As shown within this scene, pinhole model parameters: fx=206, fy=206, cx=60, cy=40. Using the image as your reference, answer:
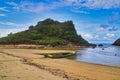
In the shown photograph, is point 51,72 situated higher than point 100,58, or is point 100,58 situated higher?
point 51,72

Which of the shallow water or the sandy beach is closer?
the sandy beach

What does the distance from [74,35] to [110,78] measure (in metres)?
156

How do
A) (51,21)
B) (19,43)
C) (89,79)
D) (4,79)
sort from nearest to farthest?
(4,79), (89,79), (19,43), (51,21)

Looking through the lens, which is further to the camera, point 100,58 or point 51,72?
point 100,58

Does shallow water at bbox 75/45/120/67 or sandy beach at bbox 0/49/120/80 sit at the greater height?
sandy beach at bbox 0/49/120/80

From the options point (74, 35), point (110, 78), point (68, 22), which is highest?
point (68, 22)

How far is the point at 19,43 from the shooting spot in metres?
118

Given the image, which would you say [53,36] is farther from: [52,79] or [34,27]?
[52,79]

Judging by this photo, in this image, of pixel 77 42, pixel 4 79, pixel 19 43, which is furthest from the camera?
pixel 77 42

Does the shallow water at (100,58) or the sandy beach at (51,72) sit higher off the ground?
the sandy beach at (51,72)

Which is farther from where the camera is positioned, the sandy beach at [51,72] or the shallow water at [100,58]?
the shallow water at [100,58]

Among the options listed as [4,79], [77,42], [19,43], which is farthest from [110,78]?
[77,42]

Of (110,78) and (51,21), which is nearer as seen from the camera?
(110,78)

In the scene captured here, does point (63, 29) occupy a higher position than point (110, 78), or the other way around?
point (63, 29)
